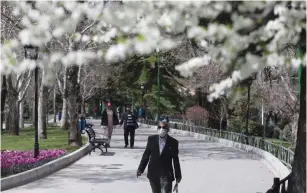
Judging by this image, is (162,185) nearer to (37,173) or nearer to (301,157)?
(301,157)

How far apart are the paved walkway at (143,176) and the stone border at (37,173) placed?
0.18m

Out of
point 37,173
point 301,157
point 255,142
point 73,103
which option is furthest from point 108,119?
point 301,157

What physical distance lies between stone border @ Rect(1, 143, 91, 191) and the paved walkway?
0.59ft

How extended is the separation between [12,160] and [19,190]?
2.15m

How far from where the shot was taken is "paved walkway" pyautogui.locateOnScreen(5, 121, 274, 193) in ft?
40.8

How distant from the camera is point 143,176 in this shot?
1468 cm

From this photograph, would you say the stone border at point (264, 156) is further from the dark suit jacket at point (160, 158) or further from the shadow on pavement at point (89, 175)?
the dark suit jacket at point (160, 158)

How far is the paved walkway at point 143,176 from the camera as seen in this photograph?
12.4 meters

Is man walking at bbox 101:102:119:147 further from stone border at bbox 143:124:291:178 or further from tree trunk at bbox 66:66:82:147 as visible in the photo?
stone border at bbox 143:124:291:178

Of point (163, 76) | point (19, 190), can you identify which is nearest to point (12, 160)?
point (19, 190)

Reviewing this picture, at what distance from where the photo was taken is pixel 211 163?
18.2 metres

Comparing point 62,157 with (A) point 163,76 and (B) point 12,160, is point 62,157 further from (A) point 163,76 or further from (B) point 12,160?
(A) point 163,76

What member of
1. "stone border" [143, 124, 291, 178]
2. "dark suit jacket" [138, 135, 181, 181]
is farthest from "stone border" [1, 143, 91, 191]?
"stone border" [143, 124, 291, 178]

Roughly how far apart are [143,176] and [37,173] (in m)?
2.86
